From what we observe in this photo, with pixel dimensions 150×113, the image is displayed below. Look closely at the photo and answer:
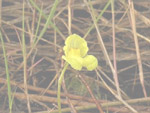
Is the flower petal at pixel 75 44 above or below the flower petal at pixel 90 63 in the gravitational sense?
above

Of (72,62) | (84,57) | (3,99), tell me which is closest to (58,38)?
(3,99)

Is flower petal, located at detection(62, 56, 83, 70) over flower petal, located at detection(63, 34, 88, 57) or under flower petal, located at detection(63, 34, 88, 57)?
under

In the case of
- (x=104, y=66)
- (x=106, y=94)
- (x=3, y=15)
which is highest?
(x=3, y=15)

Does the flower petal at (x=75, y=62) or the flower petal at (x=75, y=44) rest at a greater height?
the flower petal at (x=75, y=44)

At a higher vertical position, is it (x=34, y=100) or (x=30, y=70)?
(x=30, y=70)

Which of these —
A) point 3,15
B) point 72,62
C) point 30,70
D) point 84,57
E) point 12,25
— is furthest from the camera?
point 3,15

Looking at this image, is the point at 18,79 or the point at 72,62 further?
the point at 18,79

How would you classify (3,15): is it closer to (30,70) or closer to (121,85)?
(30,70)

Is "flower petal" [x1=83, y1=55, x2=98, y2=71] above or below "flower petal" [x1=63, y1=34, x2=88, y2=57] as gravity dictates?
below
